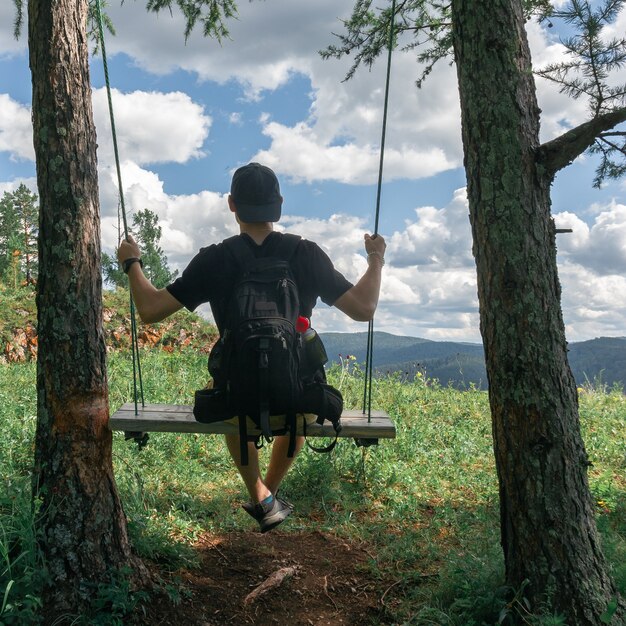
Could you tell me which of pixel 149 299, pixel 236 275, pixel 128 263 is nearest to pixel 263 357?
pixel 236 275

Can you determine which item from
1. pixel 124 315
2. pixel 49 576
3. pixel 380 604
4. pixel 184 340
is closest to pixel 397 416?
pixel 380 604

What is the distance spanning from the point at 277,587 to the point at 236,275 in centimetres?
207

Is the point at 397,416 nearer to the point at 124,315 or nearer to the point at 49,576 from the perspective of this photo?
the point at 49,576

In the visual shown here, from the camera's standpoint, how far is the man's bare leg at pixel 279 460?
3.95 m

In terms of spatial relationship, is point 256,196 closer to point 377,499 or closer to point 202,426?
point 202,426

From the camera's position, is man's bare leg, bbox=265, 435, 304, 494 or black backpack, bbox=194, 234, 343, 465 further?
man's bare leg, bbox=265, 435, 304, 494

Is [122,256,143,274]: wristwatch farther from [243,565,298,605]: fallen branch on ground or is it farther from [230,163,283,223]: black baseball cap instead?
[243,565,298,605]: fallen branch on ground

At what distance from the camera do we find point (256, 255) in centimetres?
360

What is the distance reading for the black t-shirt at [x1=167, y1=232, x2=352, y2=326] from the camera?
3.55 m

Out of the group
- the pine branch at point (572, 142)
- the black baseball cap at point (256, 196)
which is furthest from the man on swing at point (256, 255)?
the pine branch at point (572, 142)

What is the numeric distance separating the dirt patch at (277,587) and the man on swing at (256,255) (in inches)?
34.7

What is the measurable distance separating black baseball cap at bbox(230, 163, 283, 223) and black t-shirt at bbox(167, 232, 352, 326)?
115 mm

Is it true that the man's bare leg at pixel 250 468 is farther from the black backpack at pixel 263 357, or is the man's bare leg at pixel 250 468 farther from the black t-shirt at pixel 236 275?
the black t-shirt at pixel 236 275

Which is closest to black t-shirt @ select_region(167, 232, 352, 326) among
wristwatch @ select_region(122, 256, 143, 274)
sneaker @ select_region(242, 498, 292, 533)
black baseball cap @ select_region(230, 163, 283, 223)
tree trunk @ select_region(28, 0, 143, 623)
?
black baseball cap @ select_region(230, 163, 283, 223)
